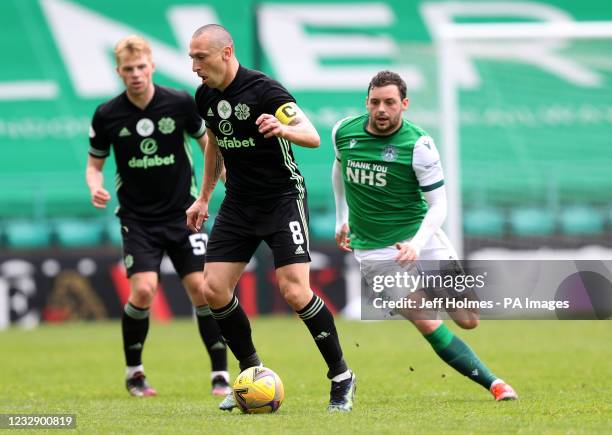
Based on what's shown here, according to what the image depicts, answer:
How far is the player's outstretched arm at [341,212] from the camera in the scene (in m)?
7.84

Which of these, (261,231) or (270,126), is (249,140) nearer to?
(261,231)

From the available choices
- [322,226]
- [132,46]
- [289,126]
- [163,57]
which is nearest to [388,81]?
[289,126]

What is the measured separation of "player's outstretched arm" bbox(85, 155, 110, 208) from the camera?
27.3ft

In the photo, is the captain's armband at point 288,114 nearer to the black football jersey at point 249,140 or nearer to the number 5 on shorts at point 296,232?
the black football jersey at point 249,140

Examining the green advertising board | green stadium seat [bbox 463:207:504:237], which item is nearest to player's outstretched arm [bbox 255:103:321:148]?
green stadium seat [bbox 463:207:504:237]

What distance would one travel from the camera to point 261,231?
7.10 m

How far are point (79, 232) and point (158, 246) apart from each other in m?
11.5

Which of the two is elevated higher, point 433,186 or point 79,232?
point 433,186

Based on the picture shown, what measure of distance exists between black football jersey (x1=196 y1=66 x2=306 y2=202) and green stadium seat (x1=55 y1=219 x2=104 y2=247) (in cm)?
1278

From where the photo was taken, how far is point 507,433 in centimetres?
592

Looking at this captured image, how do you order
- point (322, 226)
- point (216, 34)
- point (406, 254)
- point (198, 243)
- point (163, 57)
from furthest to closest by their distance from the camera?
point (163, 57) → point (322, 226) → point (198, 243) → point (216, 34) → point (406, 254)

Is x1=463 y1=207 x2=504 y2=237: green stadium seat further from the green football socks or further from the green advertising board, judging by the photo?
the green football socks

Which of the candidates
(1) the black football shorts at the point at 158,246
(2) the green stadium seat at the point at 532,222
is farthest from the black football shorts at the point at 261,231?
(2) the green stadium seat at the point at 532,222

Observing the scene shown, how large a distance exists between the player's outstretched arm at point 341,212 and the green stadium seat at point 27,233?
12.4 metres
